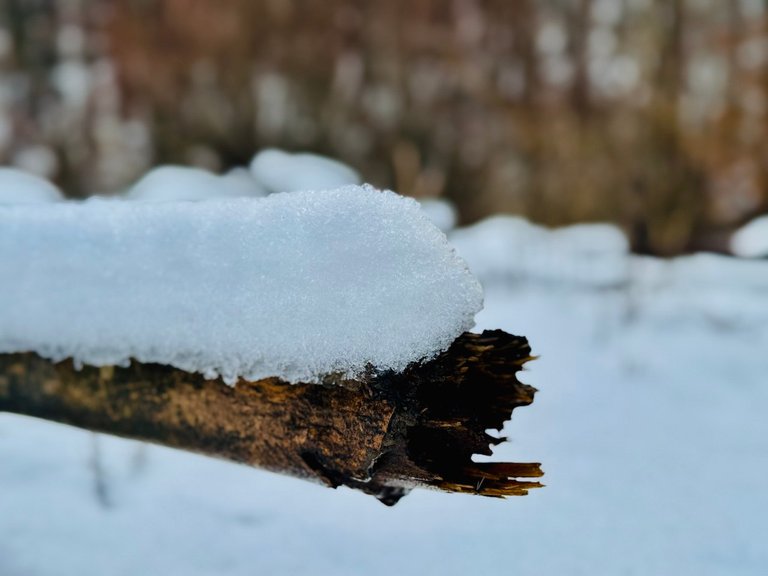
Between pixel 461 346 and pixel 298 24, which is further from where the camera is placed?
pixel 298 24

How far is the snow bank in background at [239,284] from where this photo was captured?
2.97ft

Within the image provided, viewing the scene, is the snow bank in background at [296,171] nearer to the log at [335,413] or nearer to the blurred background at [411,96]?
the blurred background at [411,96]

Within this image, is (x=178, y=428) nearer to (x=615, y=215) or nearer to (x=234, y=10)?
(x=615, y=215)

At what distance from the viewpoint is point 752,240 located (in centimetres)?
421

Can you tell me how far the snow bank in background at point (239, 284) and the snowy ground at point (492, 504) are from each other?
2.39 feet

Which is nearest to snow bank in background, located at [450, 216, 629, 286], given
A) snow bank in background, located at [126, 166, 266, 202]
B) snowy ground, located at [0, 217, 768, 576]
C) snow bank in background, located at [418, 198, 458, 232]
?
snow bank in background, located at [418, 198, 458, 232]

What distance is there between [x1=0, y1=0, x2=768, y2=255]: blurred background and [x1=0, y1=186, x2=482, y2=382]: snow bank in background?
361cm

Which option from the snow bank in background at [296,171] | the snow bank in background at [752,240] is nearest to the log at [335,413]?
the snow bank in background at [296,171]

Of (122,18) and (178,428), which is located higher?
(122,18)

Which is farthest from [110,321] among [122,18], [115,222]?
[122,18]

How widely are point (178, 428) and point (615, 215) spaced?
428 centimetres

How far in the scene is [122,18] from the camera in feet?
18.1

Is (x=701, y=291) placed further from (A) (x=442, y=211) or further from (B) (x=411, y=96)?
(B) (x=411, y=96)

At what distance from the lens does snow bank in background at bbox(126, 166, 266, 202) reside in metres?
3.68
